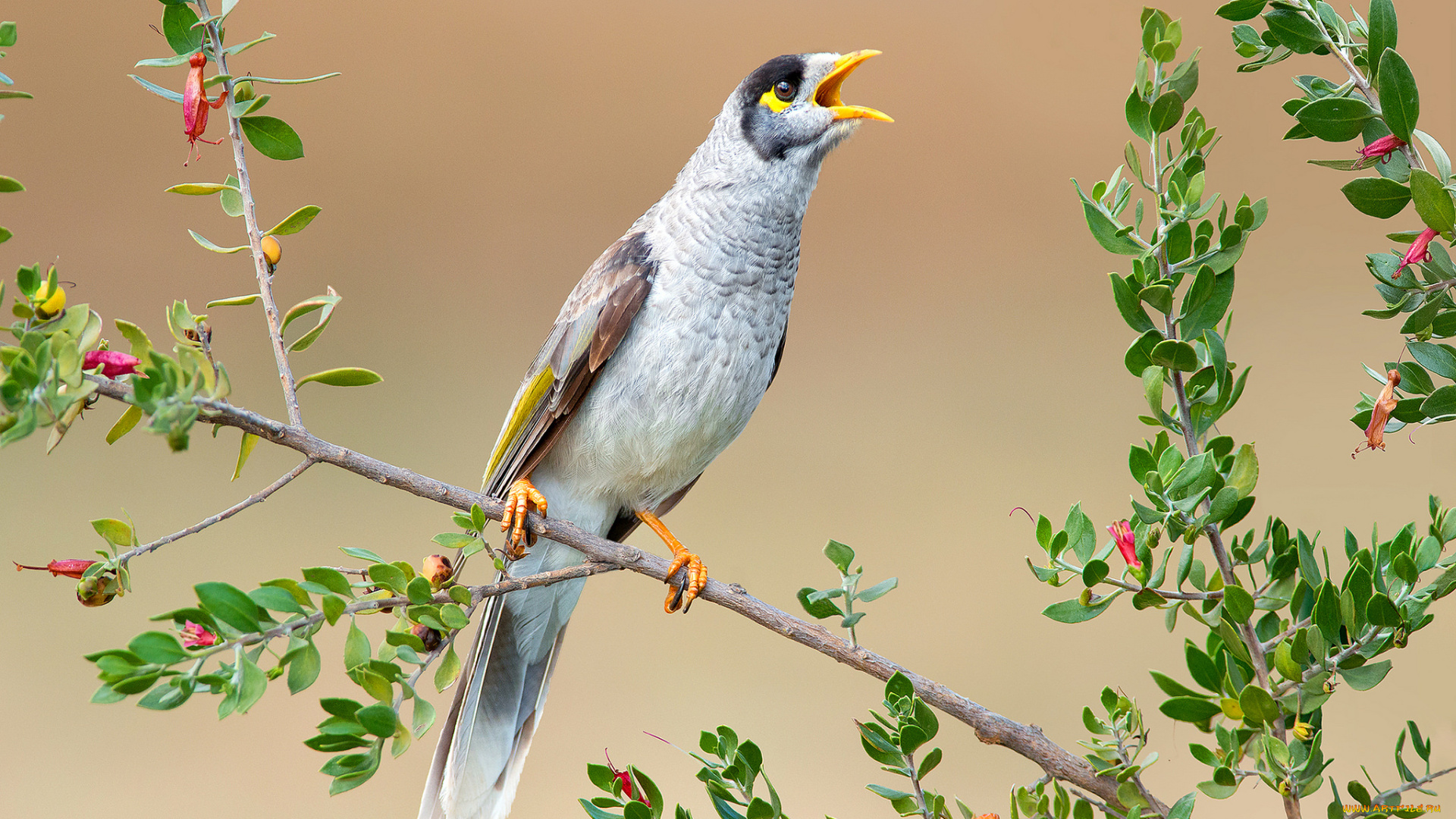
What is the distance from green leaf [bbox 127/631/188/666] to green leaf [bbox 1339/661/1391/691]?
20.3 inches

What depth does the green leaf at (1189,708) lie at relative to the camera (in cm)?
46

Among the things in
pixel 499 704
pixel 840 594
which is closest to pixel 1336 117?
Answer: pixel 840 594

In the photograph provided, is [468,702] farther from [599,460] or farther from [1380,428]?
[1380,428]

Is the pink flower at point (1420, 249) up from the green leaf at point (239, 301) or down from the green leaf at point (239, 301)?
up

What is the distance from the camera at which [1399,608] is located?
446 mm

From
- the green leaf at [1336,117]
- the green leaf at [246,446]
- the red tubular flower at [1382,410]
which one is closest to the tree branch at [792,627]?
the green leaf at [246,446]

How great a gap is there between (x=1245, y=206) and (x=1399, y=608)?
0.19 meters

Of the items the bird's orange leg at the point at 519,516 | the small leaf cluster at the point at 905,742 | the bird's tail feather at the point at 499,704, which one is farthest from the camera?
the bird's tail feather at the point at 499,704

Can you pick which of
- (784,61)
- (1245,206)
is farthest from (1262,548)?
(784,61)

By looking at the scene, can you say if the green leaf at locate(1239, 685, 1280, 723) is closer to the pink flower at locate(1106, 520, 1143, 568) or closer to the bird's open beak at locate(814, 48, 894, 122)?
the pink flower at locate(1106, 520, 1143, 568)

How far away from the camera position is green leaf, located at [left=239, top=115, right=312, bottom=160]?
0.59 metres

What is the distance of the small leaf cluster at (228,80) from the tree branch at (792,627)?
14 centimetres

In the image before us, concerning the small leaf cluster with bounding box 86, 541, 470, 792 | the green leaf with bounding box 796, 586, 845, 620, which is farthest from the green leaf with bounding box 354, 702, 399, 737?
the green leaf with bounding box 796, 586, 845, 620

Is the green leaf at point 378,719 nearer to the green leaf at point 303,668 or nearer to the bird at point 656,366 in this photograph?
the green leaf at point 303,668
